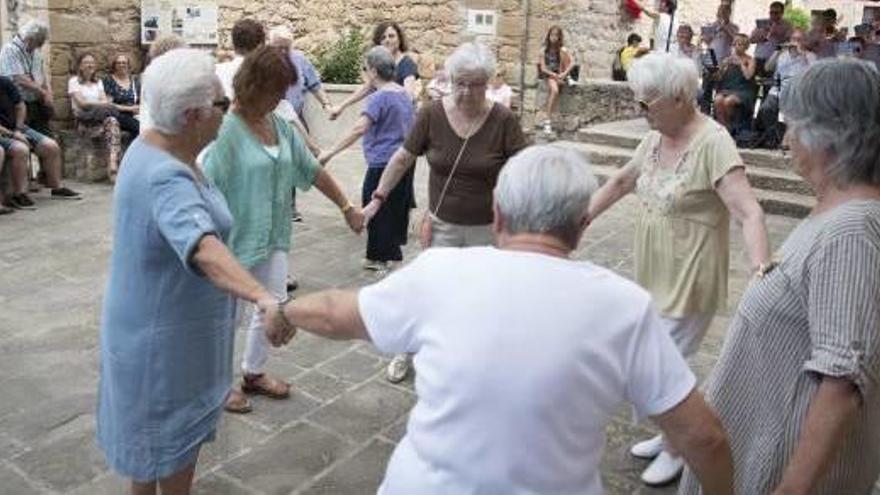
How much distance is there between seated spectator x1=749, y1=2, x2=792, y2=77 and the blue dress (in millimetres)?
8841

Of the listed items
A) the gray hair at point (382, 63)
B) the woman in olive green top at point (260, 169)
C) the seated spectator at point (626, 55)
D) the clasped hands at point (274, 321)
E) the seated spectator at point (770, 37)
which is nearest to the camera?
the clasped hands at point (274, 321)

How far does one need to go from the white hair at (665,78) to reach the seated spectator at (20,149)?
611 centimetres

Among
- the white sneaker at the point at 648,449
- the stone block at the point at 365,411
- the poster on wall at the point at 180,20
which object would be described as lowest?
the stone block at the point at 365,411

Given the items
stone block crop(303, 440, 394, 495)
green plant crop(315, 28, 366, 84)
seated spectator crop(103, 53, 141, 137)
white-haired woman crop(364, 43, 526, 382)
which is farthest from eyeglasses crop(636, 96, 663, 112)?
green plant crop(315, 28, 366, 84)

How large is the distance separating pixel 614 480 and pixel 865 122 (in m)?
1.92

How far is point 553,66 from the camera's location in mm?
10906

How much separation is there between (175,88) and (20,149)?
5.93m

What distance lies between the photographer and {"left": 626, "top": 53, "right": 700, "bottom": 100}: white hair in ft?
9.63

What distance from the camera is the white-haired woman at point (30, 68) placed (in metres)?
7.87

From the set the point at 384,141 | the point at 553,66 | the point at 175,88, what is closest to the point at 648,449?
the point at 175,88

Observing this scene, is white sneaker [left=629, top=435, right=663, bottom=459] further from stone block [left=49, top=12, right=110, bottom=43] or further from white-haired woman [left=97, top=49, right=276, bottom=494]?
stone block [left=49, top=12, right=110, bottom=43]

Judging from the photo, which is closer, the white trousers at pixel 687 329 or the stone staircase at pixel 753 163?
the white trousers at pixel 687 329

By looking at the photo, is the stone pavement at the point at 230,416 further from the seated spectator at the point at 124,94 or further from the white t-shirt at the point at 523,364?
the seated spectator at the point at 124,94

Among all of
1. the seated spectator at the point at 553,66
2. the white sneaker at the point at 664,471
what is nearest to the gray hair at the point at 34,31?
the seated spectator at the point at 553,66
